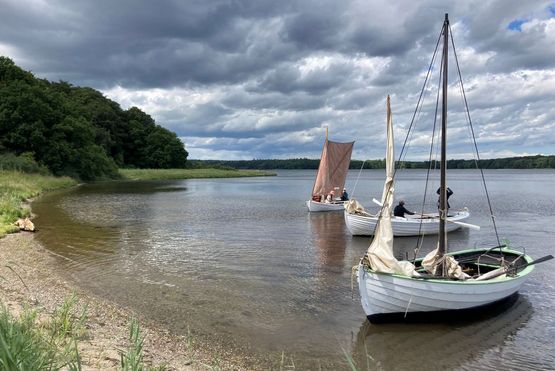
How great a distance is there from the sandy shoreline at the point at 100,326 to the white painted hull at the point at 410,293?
13.1 ft

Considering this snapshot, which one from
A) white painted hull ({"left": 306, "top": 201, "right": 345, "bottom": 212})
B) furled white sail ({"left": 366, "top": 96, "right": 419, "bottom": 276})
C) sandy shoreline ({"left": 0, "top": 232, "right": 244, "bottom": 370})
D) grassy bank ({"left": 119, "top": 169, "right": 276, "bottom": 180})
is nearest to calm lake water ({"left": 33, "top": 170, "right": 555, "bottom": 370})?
sandy shoreline ({"left": 0, "top": 232, "right": 244, "bottom": 370})

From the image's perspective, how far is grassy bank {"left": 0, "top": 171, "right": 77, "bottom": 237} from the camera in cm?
2216

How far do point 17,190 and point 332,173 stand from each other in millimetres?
28593

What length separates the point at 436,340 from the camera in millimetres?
9703

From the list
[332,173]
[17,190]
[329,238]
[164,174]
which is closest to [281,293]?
[329,238]

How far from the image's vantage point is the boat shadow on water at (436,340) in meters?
8.68

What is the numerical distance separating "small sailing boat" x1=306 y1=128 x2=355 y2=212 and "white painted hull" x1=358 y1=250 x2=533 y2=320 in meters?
27.2

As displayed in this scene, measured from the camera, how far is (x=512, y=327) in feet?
34.8

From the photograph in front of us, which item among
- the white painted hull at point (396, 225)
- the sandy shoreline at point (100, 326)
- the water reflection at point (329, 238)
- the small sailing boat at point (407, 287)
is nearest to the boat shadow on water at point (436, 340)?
the small sailing boat at point (407, 287)

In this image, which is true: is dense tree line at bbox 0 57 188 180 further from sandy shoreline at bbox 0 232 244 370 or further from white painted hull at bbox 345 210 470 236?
sandy shoreline at bbox 0 232 244 370

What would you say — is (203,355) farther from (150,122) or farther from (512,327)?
(150,122)

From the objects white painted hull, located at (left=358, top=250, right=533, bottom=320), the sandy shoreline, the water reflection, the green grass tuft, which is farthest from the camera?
the water reflection

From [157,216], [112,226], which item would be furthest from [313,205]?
[112,226]

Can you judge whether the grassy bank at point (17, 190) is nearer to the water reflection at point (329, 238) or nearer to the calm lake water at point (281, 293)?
the calm lake water at point (281, 293)
